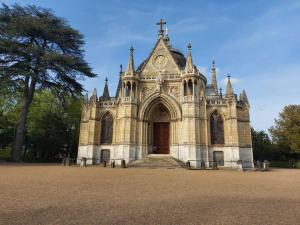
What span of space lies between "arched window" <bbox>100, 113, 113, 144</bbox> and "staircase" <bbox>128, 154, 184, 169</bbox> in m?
5.20

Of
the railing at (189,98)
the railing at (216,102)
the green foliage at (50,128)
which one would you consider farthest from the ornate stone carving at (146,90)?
the green foliage at (50,128)

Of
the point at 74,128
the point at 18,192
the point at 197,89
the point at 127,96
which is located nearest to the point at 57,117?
the point at 74,128

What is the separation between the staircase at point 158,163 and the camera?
67.2ft

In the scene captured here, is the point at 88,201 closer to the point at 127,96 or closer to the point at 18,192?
the point at 18,192

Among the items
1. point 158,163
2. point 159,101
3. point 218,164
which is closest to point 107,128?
point 159,101

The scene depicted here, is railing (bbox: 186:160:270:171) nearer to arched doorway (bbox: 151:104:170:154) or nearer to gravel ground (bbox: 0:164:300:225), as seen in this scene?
arched doorway (bbox: 151:104:170:154)

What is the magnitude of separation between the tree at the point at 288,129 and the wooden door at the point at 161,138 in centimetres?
1931

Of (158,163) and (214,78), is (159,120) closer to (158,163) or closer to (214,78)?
(158,163)

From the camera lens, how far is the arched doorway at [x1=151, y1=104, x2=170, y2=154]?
25969mm

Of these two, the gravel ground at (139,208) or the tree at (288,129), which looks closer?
the gravel ground at (139,208)

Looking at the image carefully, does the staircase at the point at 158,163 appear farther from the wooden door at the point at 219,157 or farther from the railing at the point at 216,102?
the railing at the point at 216,102

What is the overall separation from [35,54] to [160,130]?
15.7 m

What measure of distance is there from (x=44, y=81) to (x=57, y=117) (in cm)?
826

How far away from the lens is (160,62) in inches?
1094
